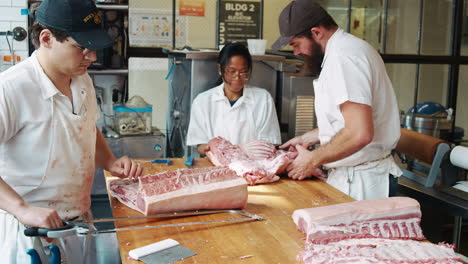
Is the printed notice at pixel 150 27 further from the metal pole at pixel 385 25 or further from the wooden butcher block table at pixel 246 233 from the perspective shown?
the wooden butcher block table at pixel 246 233

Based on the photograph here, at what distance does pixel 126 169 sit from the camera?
2.55 meters

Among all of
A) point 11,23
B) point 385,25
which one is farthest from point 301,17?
point 385,25

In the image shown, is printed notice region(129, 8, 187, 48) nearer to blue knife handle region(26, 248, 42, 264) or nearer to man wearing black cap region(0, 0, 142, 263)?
man wearing black cap region(0, 0, 142, 263)

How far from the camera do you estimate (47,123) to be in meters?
2.13

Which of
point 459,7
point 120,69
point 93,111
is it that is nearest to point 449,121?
point 459,7

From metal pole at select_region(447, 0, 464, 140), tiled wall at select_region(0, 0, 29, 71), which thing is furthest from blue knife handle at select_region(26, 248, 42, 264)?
metal pole at select_region(447, 0, 464, 140)

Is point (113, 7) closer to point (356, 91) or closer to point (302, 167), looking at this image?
point (302, 167)

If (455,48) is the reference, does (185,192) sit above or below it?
below

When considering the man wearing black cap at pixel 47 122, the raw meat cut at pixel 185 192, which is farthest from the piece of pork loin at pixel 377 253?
the man wearing black cap at pixel 47 122

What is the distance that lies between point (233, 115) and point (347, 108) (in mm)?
1549

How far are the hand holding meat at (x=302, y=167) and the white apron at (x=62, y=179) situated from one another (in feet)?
3.94

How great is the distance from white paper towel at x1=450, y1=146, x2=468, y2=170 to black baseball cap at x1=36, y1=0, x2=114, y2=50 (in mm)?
2516

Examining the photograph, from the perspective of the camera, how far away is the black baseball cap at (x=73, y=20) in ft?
6.66

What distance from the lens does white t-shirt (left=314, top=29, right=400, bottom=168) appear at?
2.73 meters
